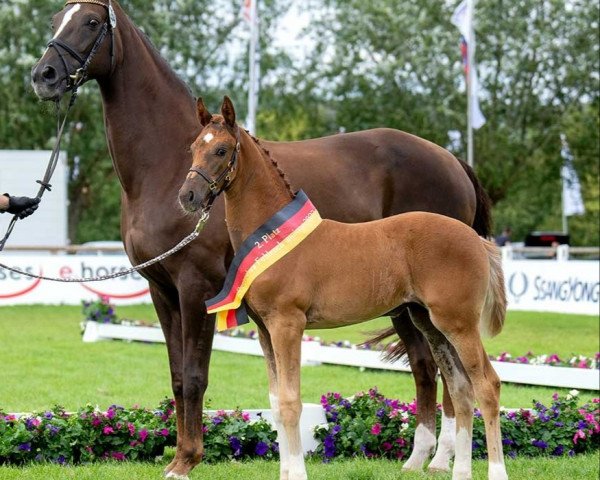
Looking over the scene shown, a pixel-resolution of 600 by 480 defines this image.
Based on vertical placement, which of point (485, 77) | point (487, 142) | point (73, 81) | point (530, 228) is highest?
point (73, 81)

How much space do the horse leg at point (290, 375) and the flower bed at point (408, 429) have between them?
1.94m

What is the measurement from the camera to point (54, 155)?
21.4ft

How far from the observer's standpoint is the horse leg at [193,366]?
638 cm

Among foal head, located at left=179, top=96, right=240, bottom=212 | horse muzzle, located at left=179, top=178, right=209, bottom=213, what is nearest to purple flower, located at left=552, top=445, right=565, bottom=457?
foal head, located at left=179, top=96, right=240, bottom=212

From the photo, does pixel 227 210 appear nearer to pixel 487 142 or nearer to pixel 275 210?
pixel 275 210

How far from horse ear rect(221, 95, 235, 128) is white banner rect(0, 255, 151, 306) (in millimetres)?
15094

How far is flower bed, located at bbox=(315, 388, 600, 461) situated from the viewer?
7395mm

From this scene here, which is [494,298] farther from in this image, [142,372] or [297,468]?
[142,372]

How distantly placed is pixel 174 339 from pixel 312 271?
1.66 metres

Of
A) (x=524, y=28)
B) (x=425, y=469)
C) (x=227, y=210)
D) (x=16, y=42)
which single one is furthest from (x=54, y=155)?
(x=524, y=28)

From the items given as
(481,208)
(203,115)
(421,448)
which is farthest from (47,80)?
(481,208)

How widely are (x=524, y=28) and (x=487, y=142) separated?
4.17m

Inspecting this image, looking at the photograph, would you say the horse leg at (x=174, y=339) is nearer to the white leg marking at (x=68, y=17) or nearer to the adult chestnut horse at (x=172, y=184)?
the adult chestnut horse at (x=172, y=184)

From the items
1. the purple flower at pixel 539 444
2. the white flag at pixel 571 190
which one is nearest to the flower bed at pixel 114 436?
the purple flower at pixel 539 444
